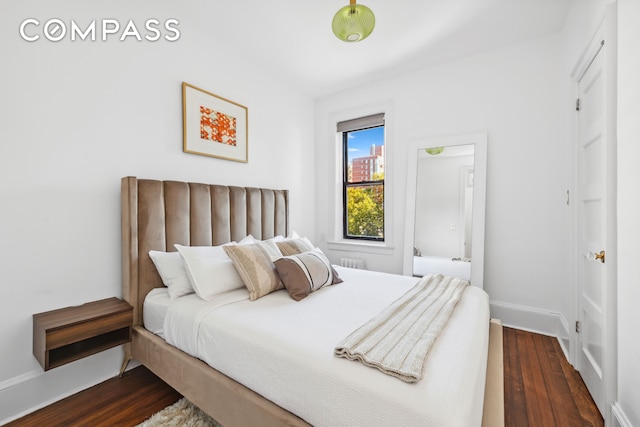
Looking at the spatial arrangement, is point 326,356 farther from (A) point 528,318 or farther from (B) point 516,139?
(B) point 516,139

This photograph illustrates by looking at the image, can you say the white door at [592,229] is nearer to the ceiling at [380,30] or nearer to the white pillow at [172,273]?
the ceiling at [380,30]

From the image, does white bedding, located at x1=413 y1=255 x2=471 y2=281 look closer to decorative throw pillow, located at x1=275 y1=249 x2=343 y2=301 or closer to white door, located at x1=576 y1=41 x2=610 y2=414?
white door, located at x1=576 y1=41 x2=610 y2=414

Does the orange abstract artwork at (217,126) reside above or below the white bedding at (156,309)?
above

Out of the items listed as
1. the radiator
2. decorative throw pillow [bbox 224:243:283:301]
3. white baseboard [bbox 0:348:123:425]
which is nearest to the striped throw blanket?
decorative throw pillow [bbox 224:243:283:301]

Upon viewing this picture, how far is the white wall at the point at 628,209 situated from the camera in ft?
3.91

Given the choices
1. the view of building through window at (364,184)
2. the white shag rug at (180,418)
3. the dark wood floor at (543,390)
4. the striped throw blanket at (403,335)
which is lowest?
the white shag rug at (180,418)

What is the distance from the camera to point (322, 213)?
392 cm

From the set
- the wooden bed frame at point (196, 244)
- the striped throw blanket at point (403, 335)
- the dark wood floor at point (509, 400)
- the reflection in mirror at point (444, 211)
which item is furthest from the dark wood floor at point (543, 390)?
the reflection in mirror at point (444, 211)

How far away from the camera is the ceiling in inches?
87.1

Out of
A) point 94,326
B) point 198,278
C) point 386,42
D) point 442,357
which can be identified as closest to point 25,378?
point 94,326

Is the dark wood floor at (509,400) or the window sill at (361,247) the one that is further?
the window sill at (361,247)

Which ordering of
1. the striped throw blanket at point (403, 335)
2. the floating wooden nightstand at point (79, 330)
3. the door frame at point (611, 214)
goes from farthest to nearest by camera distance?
the floating wooden nightstand at point (79, 330) → the door frame at point (611, 214) → the striped throw blanket at point (403, 335)

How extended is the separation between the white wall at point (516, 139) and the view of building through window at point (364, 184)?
529 millimetres

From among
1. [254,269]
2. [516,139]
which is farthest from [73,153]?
[516,139]
